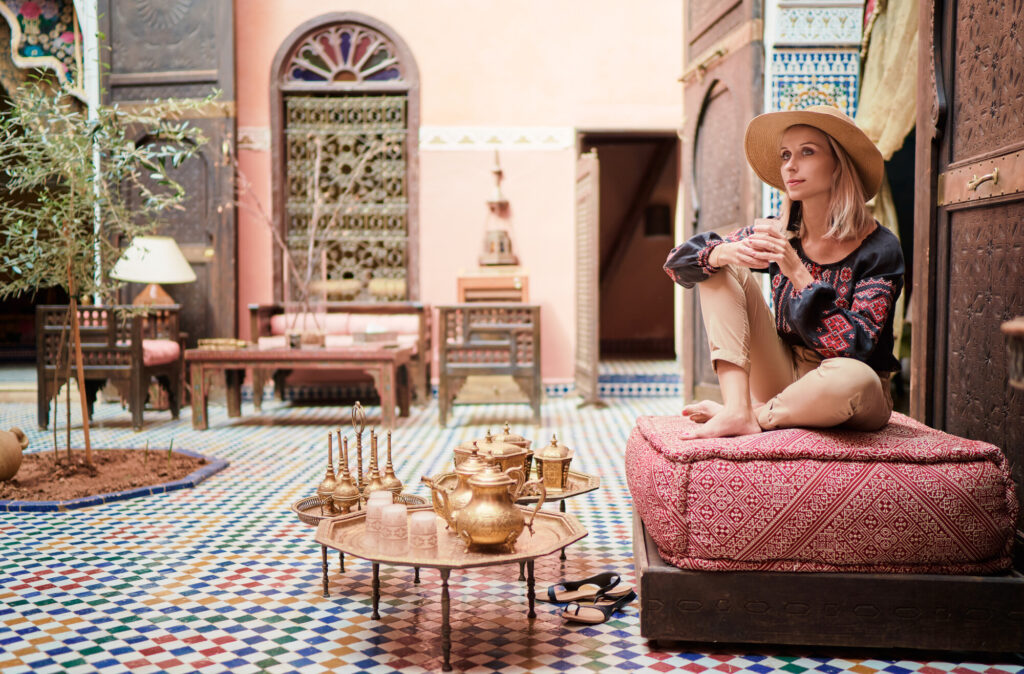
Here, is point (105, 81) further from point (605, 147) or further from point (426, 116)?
point (605, 147)

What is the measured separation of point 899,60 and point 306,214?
5.31 m

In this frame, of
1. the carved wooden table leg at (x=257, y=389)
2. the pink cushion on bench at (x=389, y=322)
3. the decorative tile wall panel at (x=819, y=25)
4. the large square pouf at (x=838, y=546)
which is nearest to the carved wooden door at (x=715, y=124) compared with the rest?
the decorative tile wall panel at (x=819, y=25)

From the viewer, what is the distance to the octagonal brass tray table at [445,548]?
2113 millimetres

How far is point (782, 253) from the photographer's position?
7.83 ft

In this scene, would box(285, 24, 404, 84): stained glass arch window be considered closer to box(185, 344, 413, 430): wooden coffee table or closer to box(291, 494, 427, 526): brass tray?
box(185, 344, 413, 430): wooden coffee table

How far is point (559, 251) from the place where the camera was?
816 centimetres

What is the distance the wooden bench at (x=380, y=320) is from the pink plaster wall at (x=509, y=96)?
412 mm

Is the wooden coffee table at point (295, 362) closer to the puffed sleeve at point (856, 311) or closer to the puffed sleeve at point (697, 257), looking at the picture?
the puffed sleeve at point (697, 257)

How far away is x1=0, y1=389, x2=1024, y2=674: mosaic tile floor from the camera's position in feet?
7.23

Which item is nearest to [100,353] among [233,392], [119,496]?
[233,392]

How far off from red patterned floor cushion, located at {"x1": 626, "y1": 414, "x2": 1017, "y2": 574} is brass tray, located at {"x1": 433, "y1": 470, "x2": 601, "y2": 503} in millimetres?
593

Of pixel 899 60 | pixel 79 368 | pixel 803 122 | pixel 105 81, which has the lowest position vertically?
pixel 79 368

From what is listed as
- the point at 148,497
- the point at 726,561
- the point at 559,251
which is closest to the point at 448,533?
the point at 726,561

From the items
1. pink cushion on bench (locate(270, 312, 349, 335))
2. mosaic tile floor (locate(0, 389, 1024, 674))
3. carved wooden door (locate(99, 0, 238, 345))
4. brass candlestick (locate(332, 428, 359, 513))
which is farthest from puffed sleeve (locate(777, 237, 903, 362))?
carved wooden door (locate(99, 0, 238, 345))
